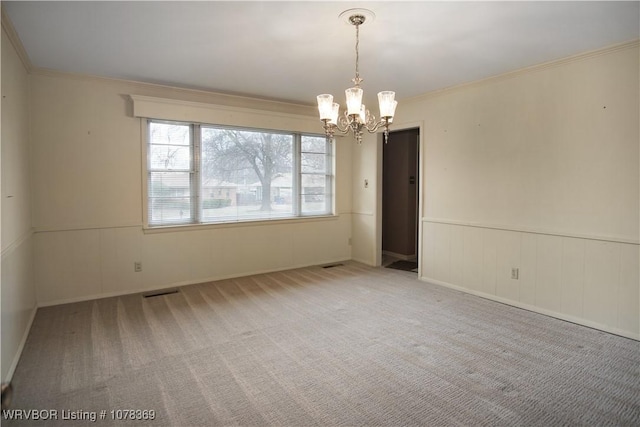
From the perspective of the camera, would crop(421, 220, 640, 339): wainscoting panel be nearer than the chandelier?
No

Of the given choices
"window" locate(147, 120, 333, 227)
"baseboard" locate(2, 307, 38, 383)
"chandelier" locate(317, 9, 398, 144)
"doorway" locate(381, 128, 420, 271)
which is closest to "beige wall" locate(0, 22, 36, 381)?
"baseboard" locate(2, 307, 38, 383)

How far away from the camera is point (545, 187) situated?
3.58 meters

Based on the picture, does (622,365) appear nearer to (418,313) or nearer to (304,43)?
(418,313)

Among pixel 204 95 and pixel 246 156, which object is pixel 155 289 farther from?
pixel 204 95

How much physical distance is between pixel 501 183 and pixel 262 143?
3.10 m

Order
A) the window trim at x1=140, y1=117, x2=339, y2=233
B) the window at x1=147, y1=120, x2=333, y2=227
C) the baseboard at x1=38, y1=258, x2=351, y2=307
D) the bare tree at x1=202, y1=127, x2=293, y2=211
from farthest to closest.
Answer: the bare tree at x1=202, y1=127, x2=293, y2=211
the window at x1=147, y1=120, x2=333, y2=227
the window trim at x1=140, y1=117, x2=339, y2=233
the baseboard at x1=38, y1=258, x2=351, y2=307

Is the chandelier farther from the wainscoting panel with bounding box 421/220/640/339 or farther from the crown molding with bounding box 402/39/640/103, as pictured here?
the wainscoting panel with bounding box 421/220/640/339

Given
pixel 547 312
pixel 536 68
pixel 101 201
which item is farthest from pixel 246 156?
pixel 547 312

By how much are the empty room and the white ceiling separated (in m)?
0.03

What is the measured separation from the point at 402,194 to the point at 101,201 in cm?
453

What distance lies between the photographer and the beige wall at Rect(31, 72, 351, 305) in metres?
3.71

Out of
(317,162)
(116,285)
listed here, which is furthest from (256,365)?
(317,162)

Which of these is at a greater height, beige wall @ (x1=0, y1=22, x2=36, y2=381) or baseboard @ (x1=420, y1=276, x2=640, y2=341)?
beige wall @ (x1=0, y1=22, x2=36, y2=381)

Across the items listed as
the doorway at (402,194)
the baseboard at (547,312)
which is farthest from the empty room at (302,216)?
the doorway at (402,194)
